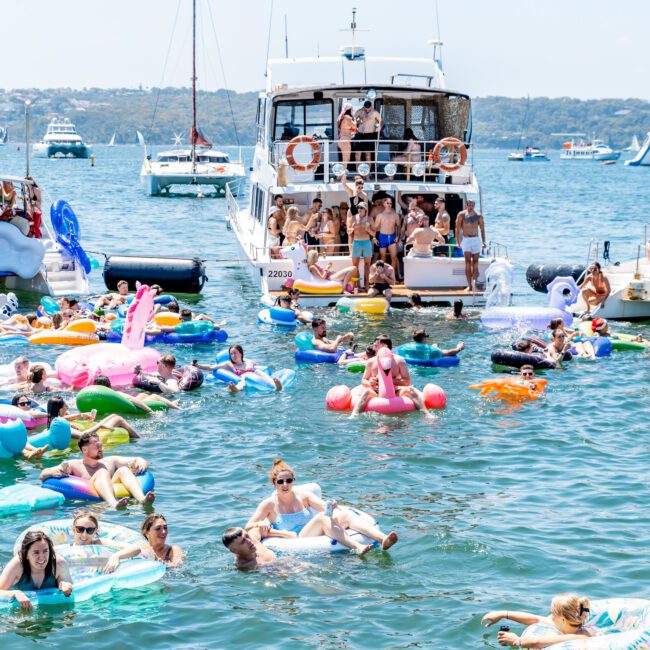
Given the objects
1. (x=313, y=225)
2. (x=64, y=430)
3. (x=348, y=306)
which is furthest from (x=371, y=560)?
(x=313, y=225)

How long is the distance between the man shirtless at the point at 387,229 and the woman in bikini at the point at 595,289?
4.16 m

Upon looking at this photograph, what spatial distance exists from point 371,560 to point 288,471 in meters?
1.22

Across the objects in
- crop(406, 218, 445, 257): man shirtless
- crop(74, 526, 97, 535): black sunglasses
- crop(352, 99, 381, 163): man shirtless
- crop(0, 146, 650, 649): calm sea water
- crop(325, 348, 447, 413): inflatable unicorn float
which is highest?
crop(352, 99, 381, 163): man shirtless

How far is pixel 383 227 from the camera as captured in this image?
23969 mm

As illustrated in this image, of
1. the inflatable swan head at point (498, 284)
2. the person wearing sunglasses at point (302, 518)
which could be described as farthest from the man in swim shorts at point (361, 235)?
the person wearing sunglasses at point (302, 518)

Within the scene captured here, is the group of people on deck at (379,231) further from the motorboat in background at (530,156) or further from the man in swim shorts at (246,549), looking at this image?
the motorboat in background at (530,156)

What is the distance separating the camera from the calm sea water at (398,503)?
9.72 metres

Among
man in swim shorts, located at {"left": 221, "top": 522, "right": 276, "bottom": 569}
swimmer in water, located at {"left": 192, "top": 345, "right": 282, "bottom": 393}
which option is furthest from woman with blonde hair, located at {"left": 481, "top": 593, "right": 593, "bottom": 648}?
swimmer in water, located at {"left": 192, "top": 345, "right": 282, "bottom": 393}

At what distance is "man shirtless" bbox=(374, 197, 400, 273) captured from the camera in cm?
2389

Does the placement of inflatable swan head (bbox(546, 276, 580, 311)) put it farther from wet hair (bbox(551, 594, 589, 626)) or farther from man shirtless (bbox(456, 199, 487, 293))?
wet hair (bbox(551, 594, 589, 626))

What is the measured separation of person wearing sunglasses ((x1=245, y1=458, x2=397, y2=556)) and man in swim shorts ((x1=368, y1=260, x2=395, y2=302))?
12203 millimetres

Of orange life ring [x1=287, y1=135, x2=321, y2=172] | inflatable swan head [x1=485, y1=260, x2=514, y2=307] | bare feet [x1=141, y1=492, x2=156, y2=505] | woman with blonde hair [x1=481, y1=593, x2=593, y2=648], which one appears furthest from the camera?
orange life ring [x1=287, y1=135, x2=321, y2=172]

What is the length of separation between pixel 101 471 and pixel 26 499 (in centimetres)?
93

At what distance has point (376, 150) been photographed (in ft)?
80.8
